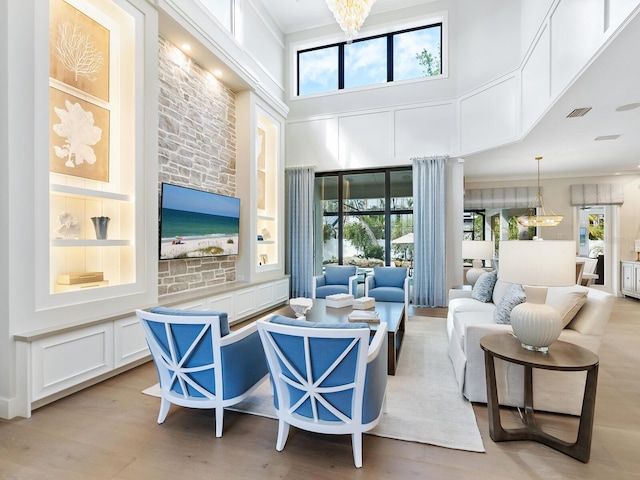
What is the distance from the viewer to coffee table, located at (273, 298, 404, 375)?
3.04 metres

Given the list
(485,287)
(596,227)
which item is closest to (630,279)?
A: (596,227)

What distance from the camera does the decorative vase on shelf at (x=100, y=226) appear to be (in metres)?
3.12

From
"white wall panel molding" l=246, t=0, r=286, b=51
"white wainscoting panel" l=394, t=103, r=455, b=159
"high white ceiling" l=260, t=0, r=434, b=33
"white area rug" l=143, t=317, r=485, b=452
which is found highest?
"high white ceiling" l=260, t=0, r=434, b=33

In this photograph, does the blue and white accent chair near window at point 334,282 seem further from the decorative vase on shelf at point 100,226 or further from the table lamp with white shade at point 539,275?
the table lamp with white shade at point 539,275

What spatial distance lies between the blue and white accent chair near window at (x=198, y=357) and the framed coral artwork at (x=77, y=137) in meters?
1.71

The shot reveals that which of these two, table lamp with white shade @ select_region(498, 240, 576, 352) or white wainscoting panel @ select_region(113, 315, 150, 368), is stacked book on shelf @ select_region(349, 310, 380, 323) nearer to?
table lamp with white shade @ select_region(498, 240, 576, 352)

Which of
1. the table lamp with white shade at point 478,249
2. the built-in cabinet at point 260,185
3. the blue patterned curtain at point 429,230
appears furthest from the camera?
the blue patterned curtain at point 429,230

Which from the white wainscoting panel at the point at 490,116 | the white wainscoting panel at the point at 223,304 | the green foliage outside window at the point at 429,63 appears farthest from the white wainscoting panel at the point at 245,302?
the green foliage outside window at the point at 429,63

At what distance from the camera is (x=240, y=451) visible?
198 cm

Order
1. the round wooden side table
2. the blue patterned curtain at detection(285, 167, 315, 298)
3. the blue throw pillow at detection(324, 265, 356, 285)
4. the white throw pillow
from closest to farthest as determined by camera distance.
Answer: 1. the round wooden side table
2. the white throw pillow
3. the blue throw pillow at detection(324, 265, 356, 285)
4. the blue patterned curtain at detection(285, 167, 315, 298)

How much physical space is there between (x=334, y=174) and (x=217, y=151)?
2767 mm

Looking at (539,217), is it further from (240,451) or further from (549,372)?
(240,451)

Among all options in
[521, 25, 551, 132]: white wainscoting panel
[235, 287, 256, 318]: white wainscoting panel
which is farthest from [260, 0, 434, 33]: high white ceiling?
[235, 287, 256, 318]: white wainscoting panel

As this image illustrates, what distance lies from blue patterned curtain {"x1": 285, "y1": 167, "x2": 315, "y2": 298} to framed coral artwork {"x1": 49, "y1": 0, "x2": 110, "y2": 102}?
13.3 feet
